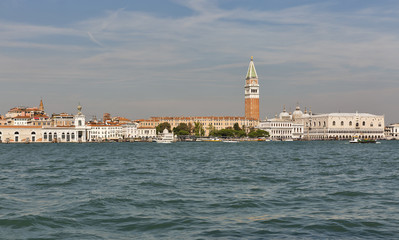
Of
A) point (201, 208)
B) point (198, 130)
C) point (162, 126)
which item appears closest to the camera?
point (201, 208)

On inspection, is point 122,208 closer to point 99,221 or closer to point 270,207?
point 99,221

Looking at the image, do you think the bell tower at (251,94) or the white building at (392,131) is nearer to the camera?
the bell tower at (251,94)

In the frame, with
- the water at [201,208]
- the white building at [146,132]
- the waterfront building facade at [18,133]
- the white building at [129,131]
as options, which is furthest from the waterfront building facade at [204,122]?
the water at [201,208]

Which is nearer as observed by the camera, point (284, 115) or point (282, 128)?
point (282, 128)

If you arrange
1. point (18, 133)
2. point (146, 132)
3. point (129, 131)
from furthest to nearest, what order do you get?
point (146, 132), point (129, 131), point (18, 133)

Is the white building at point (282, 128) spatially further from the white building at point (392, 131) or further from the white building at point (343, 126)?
the white building at point (392, 131)

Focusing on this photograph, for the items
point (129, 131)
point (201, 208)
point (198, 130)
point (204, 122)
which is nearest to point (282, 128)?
point (204, 122)

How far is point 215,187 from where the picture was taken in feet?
44.3

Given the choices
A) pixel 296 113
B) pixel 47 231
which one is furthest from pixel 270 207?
pixel 296 113

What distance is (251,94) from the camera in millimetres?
119000

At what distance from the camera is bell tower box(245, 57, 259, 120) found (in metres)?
117

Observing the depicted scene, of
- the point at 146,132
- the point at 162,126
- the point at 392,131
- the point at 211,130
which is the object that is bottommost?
the point at 392,131

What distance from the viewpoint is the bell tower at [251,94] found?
384 feet

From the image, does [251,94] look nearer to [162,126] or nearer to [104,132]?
[162,126]
